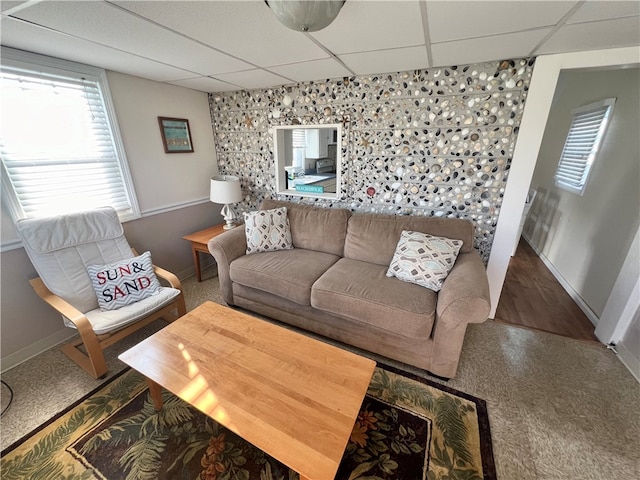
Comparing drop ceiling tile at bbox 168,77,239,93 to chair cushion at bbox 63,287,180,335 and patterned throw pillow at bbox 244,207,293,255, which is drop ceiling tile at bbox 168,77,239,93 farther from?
chair cushion at bbox 63,287,180,335

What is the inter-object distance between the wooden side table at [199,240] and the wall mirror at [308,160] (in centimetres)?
92

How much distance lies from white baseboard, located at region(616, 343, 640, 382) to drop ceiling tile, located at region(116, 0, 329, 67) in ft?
10.1

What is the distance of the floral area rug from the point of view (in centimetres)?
126

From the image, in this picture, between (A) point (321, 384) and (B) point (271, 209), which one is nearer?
(A) point (321, 384)

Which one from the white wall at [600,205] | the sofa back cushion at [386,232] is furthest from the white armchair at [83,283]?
the white wall at [600,205]

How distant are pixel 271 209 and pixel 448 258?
1783 millimetres

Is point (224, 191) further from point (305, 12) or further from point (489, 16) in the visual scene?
point (489, 16)

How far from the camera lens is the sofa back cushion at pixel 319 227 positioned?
8.36 feet

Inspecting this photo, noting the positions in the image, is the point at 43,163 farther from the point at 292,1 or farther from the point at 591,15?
the point at 591,15

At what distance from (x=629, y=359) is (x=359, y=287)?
80.3 inches

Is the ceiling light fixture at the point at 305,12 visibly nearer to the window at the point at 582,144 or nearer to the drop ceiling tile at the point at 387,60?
the drop ceiling tile at the point at 387,60

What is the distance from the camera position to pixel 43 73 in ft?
6.07

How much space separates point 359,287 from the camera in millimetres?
1906

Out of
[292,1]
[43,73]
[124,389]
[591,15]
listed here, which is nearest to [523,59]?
[591,15]
